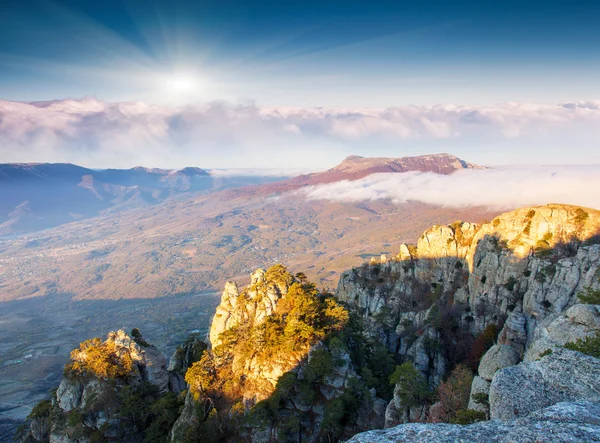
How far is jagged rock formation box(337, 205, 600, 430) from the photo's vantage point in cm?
4072

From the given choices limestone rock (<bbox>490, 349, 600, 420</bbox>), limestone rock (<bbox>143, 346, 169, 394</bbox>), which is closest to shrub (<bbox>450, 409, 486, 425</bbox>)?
limestone rock (<bbox>490, 349, 600, 420</bbox>)

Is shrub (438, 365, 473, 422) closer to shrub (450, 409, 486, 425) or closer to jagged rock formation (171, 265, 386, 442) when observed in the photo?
shrub (450, 409, 486, 425)

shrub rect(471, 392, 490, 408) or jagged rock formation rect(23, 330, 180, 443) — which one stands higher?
shrub rect(471, 392, 490, 408)

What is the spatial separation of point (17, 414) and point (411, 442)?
489 feet

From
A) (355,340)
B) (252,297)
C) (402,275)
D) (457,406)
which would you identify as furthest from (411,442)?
(402,275)

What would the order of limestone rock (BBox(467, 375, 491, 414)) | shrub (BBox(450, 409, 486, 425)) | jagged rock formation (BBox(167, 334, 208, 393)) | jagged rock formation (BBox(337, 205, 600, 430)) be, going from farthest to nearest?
jagged rock formation (BBox(167, 334, 208, 393)) → jagged rock formation (BBox(337, 205, 600, 430)) → limestone rock (BBox(467, 375, 491, 414)) → shrub (BBox(450, 409, 486, 425))

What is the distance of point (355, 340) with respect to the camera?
44469 mm

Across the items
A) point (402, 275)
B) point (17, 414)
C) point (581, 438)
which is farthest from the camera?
point (17, 414)

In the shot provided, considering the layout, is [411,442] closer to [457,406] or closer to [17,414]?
[457,406]

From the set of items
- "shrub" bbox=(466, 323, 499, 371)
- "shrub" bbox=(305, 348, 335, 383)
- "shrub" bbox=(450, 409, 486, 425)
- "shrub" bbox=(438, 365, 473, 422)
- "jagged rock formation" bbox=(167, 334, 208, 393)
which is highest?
"shrub" bbox=(450, 409, 486, 425)

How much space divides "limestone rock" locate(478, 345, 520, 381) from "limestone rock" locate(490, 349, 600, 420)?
36.8 ft

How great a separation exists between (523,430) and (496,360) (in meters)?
19.7

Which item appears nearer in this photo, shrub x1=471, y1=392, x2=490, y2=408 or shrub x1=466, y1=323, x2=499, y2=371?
shrub x1=471, y1=392, x2=490, y2=408

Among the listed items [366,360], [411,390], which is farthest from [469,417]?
[366,360]
